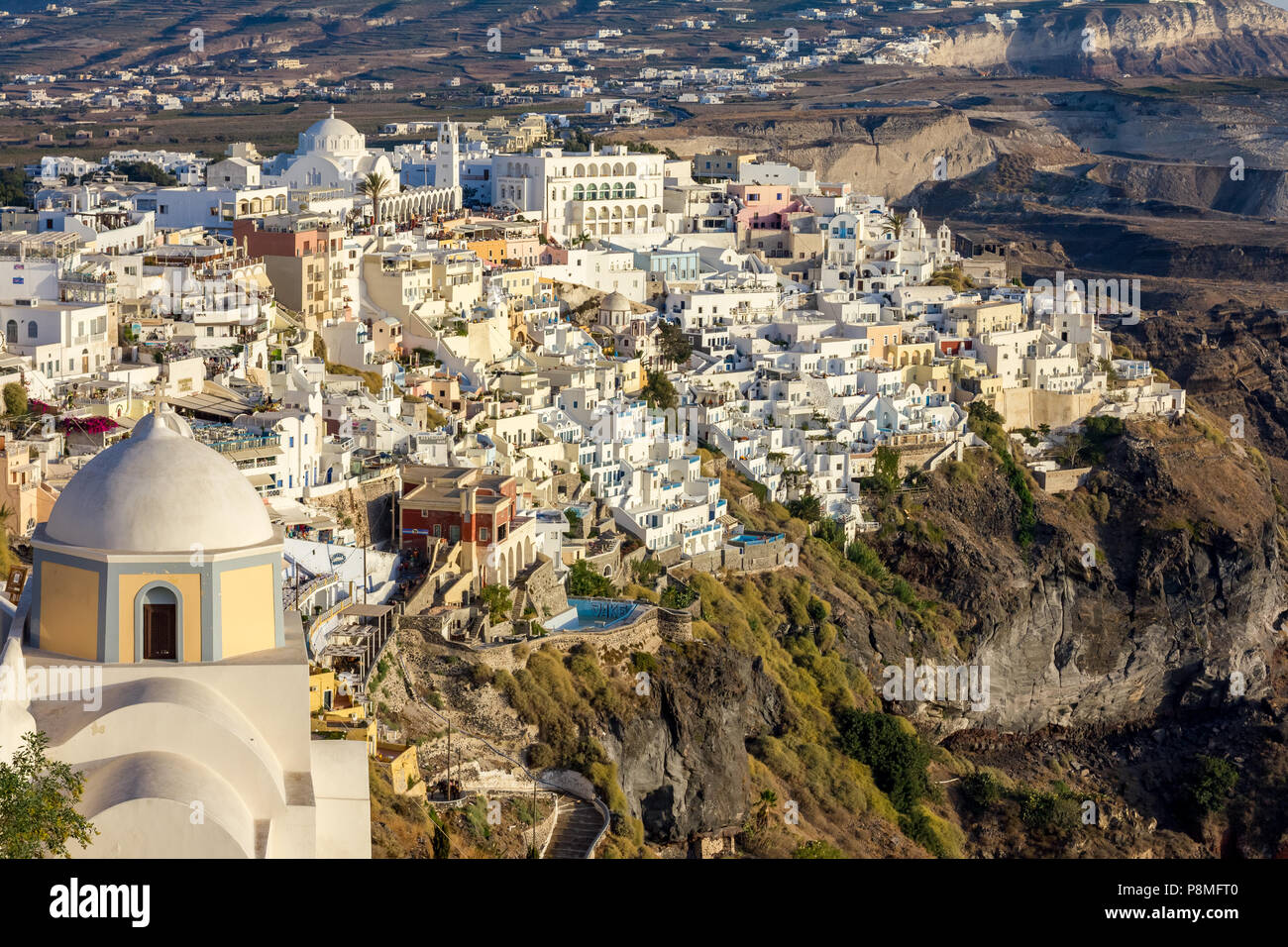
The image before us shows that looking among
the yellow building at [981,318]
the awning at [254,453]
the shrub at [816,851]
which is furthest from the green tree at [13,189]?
the shrub at [816,851]

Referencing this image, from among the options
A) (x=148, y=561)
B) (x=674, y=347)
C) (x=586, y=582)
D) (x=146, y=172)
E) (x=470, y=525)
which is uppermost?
(x=148, y=561)

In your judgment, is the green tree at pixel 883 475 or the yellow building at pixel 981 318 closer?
the green tree at pixel 883 475

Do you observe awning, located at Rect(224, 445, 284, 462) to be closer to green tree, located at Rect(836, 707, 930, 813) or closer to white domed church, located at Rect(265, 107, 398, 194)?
green tree, located at Rect(836, 707, 930, 813)

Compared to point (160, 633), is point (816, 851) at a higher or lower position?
lower

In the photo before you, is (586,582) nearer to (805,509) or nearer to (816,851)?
(816,851)

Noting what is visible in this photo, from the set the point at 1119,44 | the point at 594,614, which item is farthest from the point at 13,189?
the point at 1119,44

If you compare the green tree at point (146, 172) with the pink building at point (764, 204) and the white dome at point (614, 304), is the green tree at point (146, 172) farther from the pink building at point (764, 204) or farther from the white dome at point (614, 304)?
the white dome at point (614, 304)
